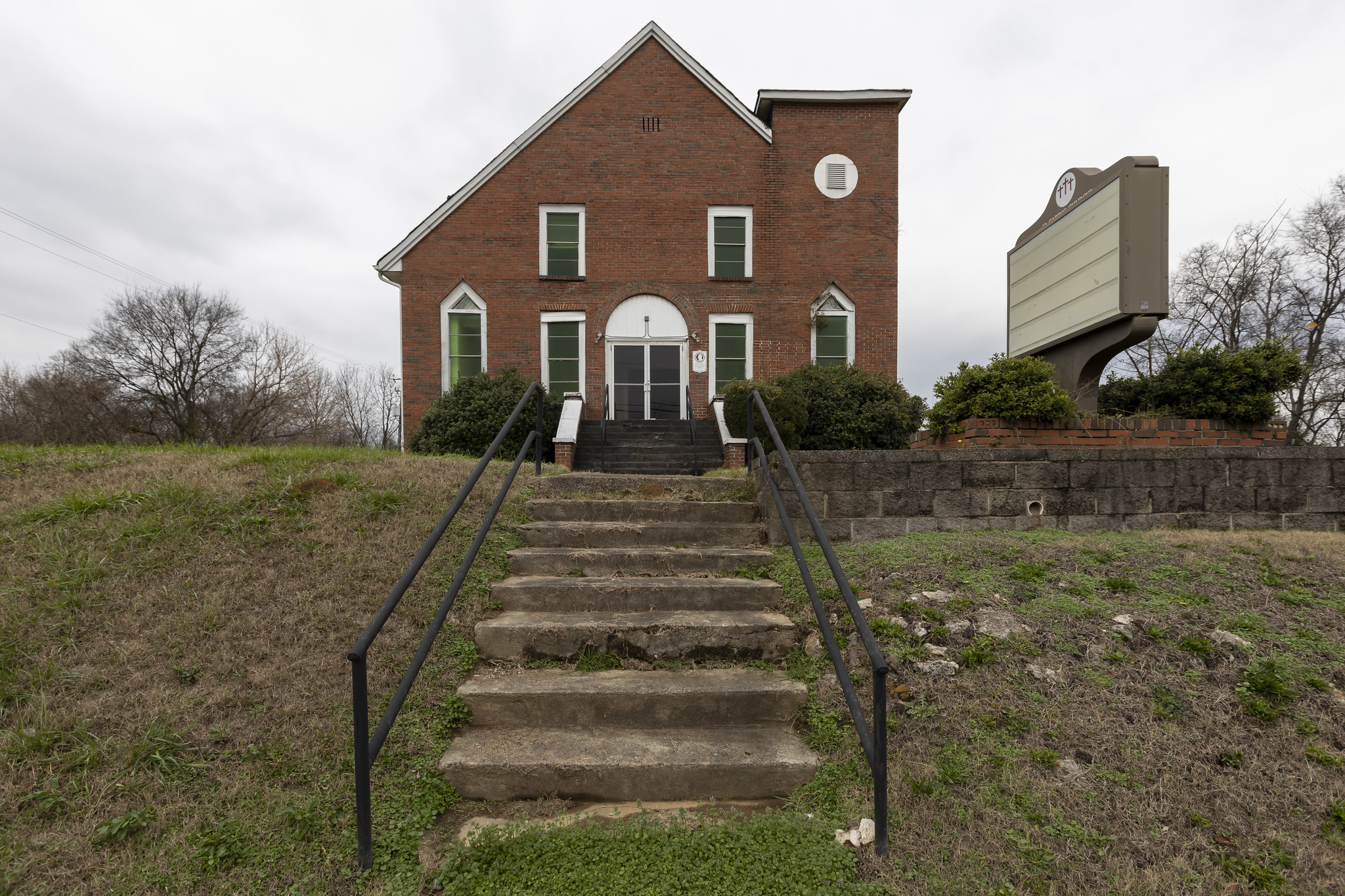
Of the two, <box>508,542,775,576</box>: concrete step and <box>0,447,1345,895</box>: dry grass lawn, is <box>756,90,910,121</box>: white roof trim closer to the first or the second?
<box>0,447,1345,895</box>: dry grass lawn

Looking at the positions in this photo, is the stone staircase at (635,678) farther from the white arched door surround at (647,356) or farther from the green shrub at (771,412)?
the white arched door surround at (647,356)

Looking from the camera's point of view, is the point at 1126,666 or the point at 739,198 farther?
the point at 739,198

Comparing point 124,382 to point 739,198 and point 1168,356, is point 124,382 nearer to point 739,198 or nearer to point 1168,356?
point 739,198

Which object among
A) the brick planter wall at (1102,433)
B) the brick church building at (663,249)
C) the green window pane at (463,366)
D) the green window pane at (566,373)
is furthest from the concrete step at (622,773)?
the green window pane at (463,366)

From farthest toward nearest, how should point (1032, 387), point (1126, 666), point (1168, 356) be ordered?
point (1168, 356), point (1032, 387), point (1126, 666)

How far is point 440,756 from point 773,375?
Answer: 415 inches

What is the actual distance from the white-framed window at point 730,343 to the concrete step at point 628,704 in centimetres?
982

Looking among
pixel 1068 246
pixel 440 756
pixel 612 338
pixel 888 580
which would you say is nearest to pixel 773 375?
pixel 612 338

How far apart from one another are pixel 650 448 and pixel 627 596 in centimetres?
602

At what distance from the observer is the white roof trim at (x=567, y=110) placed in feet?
40.2

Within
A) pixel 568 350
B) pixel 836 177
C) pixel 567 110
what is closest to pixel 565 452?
pixel 568 350

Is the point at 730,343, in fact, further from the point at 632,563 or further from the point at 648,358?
the point at 632,563

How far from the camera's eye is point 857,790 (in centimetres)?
A: 258

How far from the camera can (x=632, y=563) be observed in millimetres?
4180
